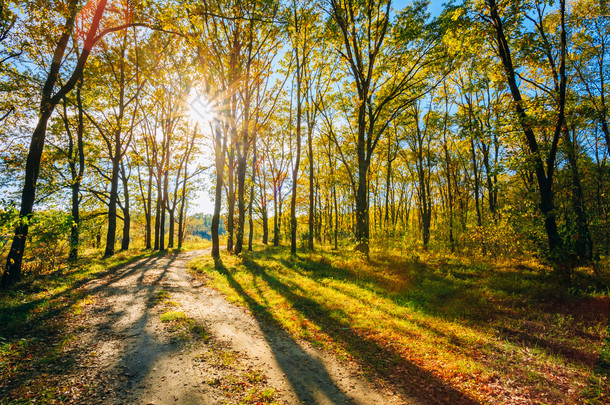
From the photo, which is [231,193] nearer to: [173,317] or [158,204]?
[158,204]

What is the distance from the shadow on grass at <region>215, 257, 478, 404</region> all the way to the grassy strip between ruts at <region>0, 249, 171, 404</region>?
12.5 ft

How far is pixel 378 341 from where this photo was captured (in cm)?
568

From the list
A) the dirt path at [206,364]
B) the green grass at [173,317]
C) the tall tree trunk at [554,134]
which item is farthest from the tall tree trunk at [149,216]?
the tall tree trunk at [554,134]

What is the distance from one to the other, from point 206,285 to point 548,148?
14.7 metres

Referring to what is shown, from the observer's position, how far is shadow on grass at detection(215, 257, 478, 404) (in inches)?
155

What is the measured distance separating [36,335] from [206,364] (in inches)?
157

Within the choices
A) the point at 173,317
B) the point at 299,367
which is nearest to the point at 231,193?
the point at 173,317

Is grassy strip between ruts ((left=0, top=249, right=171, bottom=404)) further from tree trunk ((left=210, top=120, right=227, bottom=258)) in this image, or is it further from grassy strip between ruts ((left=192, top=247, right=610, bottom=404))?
tree trunk ((left=210, top=120, right=227, bottom=258))

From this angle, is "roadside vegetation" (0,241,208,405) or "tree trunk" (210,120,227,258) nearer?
"roadside vegetation" (0,241,208,405)

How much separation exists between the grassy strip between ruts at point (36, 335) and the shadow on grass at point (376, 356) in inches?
150

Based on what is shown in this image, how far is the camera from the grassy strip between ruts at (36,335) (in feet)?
11.5

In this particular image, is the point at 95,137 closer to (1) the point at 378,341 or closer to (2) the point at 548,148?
(1) the point at 378,341

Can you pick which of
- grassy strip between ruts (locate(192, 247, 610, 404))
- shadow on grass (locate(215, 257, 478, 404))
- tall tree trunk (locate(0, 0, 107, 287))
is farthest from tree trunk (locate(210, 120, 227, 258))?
shadow on grass (locate(215, 257, 478, 404))

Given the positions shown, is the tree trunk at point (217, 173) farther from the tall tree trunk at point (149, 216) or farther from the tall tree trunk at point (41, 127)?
the tall tree trunk at point (149, 216)
